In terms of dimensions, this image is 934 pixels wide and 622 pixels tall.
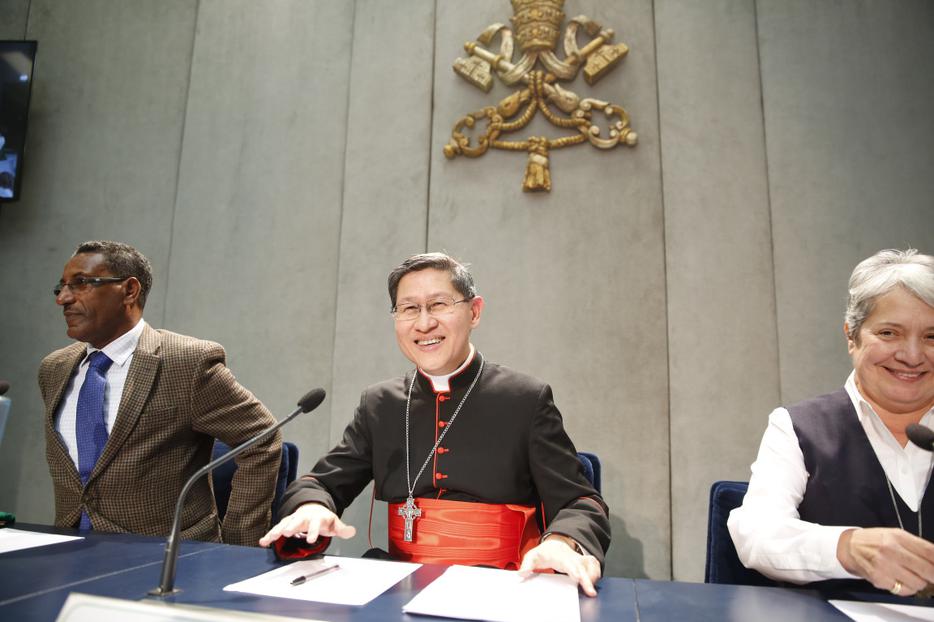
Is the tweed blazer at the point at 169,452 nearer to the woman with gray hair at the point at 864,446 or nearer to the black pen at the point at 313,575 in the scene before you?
the black pen at the point at 313,575

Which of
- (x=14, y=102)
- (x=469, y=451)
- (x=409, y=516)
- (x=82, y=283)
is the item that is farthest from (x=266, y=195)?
(x=409, y=516)

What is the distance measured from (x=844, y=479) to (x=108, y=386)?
2.36 meters

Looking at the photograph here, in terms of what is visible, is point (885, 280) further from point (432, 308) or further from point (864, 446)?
point (432, 308)

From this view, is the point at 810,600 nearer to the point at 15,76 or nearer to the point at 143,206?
the point at 143,206

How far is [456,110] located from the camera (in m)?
3.26

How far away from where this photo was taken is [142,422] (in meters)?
2.03

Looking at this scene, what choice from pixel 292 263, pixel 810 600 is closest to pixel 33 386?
pixel 292 263

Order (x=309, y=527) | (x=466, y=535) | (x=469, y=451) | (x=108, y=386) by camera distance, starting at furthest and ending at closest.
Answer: (x=108, y=386) < (x=469, y=451) < (x=466, y=535) < (x=309, y=527)

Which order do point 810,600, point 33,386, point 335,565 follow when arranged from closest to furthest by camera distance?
point 810,600 < point 335,565 < point 33,386

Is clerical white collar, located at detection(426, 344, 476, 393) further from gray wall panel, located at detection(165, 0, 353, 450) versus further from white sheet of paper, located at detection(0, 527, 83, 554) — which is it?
gray wall panel, located at detection(165, 0, 353, 450)

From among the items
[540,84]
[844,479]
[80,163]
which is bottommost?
[844,479]

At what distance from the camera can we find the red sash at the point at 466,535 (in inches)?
65.9

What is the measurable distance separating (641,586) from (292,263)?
105 inches

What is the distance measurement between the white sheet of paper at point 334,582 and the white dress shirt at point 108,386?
123 centimetres
